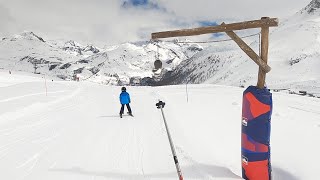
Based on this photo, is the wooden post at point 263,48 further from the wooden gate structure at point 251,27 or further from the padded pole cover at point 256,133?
the padded pole cover at point 256,133

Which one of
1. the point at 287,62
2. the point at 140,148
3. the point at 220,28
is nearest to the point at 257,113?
the point at 220,28

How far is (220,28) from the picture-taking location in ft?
25.8

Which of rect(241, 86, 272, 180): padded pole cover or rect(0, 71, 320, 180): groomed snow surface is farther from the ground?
rect(241, 86, 272, 180): padded pole cover

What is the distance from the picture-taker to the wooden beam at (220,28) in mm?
7430

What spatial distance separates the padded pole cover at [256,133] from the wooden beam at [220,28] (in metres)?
1.36

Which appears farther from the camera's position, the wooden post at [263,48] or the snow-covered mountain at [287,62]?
the snow-covered mountain at [287,62]

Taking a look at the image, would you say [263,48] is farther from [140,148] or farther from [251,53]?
[140,148]

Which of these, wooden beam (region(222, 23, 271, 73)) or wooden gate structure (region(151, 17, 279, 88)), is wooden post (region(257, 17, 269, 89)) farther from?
wooden beam (region(222, 23, 271, 73))

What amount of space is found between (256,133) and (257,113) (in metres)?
0.45

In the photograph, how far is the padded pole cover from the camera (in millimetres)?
7387

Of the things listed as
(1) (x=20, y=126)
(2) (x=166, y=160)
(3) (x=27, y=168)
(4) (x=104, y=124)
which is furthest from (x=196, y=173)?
(1) (x=20, y=126)

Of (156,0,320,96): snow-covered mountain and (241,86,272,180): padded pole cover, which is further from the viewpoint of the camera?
(156,0,320,96): snow-covered mountain

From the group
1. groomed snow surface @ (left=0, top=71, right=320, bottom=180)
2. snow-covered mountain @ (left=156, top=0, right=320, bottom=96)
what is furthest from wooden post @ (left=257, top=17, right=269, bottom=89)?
snow-covered mountain @ (left=156, top=0, right=320, bottom=96)

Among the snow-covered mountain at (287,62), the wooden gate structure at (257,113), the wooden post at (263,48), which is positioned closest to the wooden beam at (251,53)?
the wooden gate structure at (257,113)
